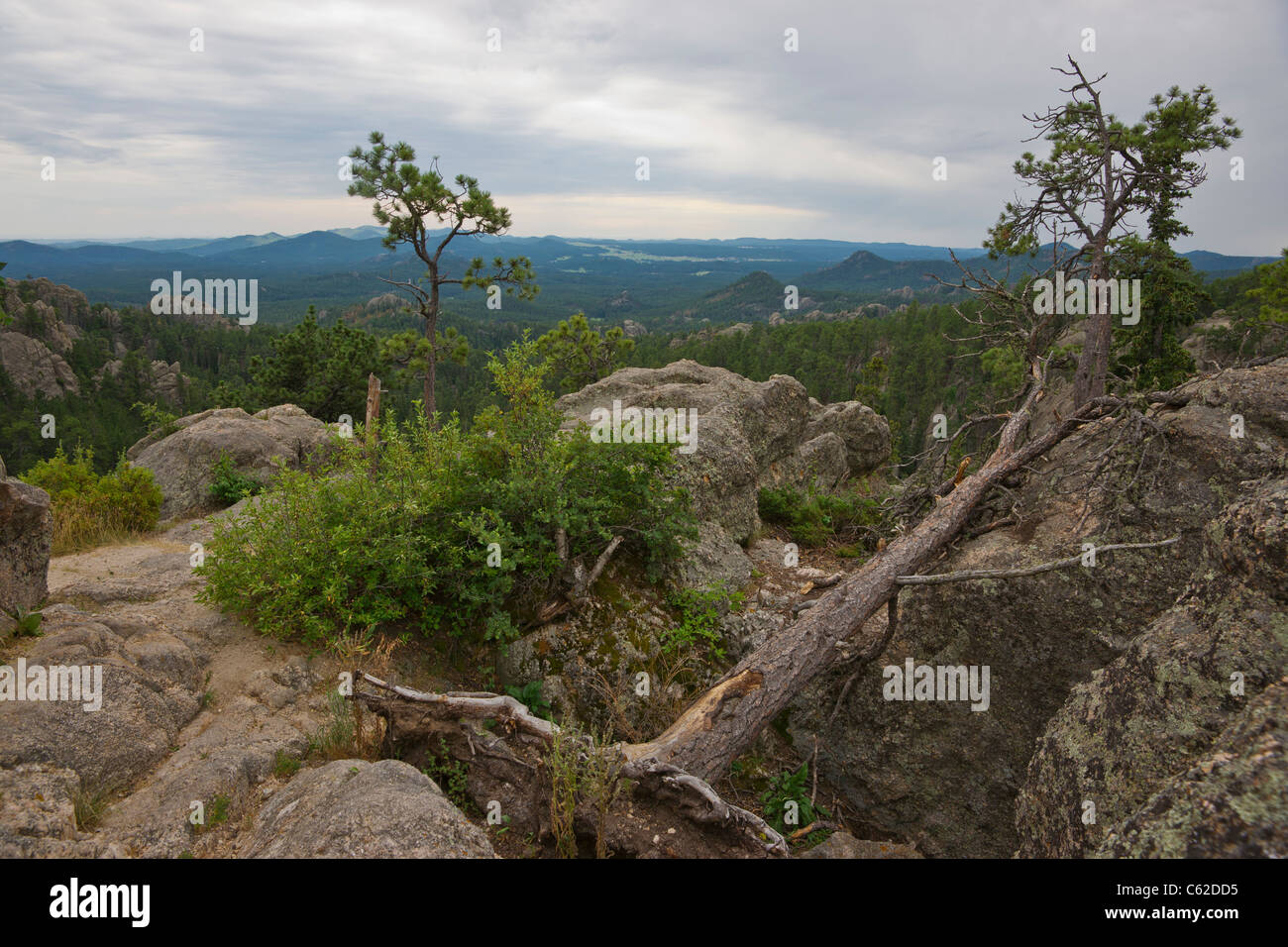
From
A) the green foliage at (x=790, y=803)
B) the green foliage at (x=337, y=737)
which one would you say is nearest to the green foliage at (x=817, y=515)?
the green foliage at (x=790, y=803)

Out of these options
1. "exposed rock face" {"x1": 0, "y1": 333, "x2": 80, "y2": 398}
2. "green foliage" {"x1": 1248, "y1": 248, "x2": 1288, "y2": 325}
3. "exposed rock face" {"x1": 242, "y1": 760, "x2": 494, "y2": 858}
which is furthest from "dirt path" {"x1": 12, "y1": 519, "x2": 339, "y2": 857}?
"exposed rock face" {"x1": 0, "y1": 333, "x2": 80, "y2": 398}

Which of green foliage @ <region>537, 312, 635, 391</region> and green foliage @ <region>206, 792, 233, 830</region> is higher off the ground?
green foliage @ <region>537, 312, 635, 391</region>

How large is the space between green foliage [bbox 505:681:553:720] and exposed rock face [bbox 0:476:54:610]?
203 inches

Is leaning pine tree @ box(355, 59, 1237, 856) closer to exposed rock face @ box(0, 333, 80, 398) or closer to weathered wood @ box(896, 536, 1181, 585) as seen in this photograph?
weathered wood @ box(896, 536, 1181, 585)

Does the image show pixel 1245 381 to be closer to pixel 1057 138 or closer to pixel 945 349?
pixel 1057 138

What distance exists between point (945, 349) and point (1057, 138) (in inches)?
3284

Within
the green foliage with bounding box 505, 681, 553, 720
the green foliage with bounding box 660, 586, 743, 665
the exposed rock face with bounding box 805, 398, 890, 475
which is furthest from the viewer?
the exposed rock face with bounding box 805, 398, 890, 475

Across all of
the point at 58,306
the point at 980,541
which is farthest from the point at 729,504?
the point at 58,306

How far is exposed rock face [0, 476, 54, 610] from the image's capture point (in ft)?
21.2

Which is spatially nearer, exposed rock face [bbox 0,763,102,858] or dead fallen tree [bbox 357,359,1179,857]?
exposed rock face [bbox 0,763,102,858]

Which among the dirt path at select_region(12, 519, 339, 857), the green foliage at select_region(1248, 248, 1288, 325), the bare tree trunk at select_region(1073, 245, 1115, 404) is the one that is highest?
the green foliage at select_region(1248, 248, 1288, 325)

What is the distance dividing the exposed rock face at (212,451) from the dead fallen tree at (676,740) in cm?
970

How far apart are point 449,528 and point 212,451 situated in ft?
36.5

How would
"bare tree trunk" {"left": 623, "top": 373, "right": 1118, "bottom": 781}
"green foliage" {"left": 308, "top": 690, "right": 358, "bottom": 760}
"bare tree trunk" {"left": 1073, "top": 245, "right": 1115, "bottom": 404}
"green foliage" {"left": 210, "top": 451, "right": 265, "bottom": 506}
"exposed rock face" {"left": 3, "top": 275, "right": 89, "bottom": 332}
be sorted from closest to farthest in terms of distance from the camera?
1. "green foliage" {"left": 308, "top": 690, "right": 358, "bottom": 760}
2. "bare tree trunk" {"left": 623, "top": 373, "right": 1118, "bottom": 781}
3. "bare tree trunk" {"left": 1073, "top": 245, "right": 1115, "bottom": 404}
4. "green foliage" {"left": 210, "top": 451, "right": 265, "bottom": 506}
5. "exposed rock face" {"left": 3, "top": 275, "right": 89, "bottom": 332}
